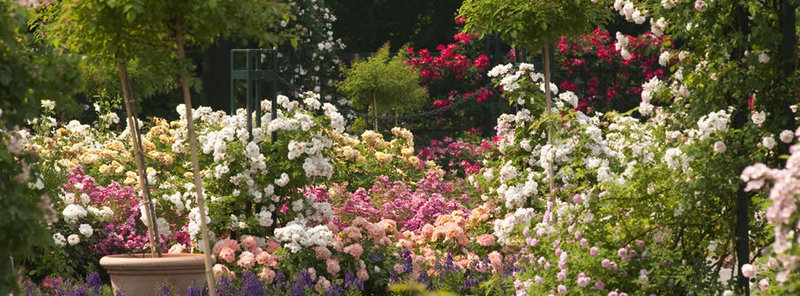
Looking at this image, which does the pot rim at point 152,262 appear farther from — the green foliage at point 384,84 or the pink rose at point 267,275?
the green foliage at point 384,84

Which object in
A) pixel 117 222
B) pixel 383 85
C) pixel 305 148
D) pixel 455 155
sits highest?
pixel 383 85

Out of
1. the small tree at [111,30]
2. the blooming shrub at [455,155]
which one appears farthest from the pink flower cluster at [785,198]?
the blooming shrub at [455,155]

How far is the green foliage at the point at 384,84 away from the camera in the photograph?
1295 cm

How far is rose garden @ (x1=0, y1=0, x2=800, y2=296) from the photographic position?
4238 millimetres

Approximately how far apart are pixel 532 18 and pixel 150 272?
101 inches

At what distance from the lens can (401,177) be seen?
Answer: 916 centimetres

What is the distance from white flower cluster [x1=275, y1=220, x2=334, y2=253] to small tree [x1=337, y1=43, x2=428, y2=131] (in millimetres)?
6491

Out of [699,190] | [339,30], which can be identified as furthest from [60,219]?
[339,30]

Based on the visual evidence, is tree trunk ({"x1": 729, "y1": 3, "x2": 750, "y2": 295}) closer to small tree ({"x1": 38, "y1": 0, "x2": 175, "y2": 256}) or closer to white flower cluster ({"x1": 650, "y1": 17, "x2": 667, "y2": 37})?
white flower cluster ({"x1": 650, "y1": 17, "x2": 667, "y2": 37})

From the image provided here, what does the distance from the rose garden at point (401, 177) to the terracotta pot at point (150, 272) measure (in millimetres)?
11

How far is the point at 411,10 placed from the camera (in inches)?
846

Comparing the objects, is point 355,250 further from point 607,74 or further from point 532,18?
point 607,74

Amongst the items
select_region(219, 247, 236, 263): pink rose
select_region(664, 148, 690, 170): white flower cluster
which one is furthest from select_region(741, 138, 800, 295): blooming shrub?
select_region(219, 247, 236, 263): pink rose

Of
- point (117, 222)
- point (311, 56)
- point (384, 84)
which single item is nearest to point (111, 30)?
point (117, 222)
